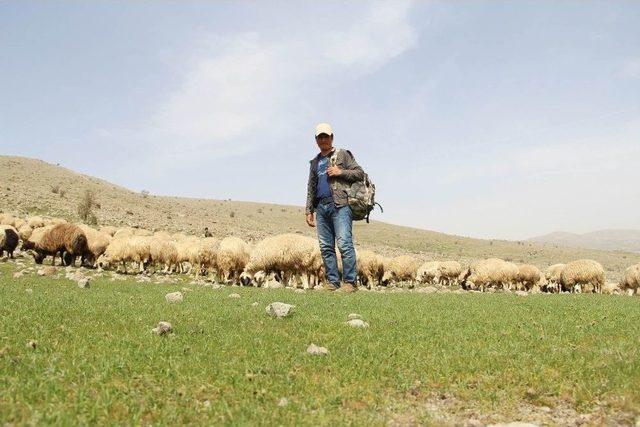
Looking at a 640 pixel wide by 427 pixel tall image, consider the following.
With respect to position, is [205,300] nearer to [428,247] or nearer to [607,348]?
[607,348]

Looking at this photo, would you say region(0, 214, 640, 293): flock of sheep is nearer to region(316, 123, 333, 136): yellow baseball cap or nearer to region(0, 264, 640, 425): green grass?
region(316, 123, 333, 136): yellow baseball cap

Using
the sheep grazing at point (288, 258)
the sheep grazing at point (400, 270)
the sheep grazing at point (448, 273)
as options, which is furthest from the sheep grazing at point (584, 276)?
the sheep grazing at point (288, 258)

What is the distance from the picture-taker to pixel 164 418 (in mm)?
2961

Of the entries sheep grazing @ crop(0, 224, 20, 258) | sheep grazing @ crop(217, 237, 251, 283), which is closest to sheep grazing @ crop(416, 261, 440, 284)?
sheep grazing @ crop(217, 237, 251, 283)

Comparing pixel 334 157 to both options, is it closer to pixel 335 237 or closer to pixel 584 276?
pixel 335 237

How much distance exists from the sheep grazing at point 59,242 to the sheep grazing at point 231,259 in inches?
256

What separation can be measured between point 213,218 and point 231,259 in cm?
4262

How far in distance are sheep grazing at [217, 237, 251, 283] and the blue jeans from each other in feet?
24.9

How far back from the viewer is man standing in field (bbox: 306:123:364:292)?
10.7 metres

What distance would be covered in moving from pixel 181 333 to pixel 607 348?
4383mm

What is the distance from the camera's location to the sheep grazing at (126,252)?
66.3ft

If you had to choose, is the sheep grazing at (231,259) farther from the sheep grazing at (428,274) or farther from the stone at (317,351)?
the stone at (317,351)

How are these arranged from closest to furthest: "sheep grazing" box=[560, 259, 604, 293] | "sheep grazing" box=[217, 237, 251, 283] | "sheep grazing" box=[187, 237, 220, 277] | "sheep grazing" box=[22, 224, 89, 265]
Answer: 1. "sheep grazing" box=[217, 237, 251, 283]
2. "sheep grazing" box=[187, 237, 220, 277]
3. "sheep grazing" box=[22, 224, 89, 265]
4. "sheep grazing" box=[560, 259, 604, 293]

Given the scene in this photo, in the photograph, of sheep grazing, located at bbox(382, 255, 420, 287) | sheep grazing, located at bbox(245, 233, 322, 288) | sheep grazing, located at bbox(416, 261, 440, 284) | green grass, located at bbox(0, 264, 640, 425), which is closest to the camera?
green grass, located at bbox(0, 264, 640, 425)
